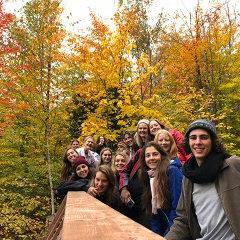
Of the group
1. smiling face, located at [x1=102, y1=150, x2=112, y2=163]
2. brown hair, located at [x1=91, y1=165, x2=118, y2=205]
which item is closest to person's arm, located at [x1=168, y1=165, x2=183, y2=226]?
brown hair, located at [x1=91, y1=165, x2=118, y2=205]

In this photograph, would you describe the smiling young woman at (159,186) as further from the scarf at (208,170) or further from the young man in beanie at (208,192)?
the scarf at (208,170)

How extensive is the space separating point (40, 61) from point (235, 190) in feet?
41.2

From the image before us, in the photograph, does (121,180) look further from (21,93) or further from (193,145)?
(21,93)

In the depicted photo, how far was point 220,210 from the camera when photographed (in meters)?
2.81

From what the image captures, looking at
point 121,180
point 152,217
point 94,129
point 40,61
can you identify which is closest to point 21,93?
point 40,61

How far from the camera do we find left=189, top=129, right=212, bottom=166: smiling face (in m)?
3.07

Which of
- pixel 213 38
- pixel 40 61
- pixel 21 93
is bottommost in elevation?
pixel 21 93

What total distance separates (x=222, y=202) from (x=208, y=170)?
25cm

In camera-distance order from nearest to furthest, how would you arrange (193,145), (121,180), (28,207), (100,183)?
(193,145) → (100,183) → (121,180) → (28,207)

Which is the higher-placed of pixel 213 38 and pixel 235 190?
pixel 213 38

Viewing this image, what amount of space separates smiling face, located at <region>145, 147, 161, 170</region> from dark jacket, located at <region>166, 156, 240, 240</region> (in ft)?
4.69

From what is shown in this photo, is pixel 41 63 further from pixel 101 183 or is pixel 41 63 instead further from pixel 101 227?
pixel 101 227

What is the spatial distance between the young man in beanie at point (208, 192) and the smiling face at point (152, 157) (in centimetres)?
134

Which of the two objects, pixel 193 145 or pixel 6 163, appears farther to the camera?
pixel 6 163
